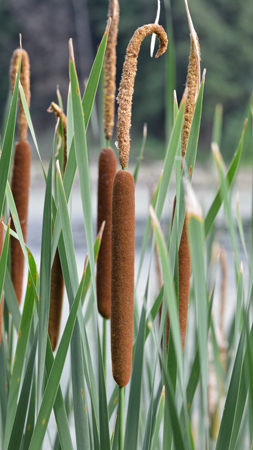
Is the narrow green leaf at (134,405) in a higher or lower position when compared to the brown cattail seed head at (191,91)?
lower

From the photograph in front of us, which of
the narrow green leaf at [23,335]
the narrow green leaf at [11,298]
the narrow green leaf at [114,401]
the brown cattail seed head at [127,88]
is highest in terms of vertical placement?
the brown cattail seed head at [127,88]

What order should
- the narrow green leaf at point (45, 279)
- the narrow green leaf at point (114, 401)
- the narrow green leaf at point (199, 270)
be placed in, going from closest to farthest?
1. the narrow green leaf at point (199, 270)
2. the narrow green leaf at point (45, 279)
3. the narrow green leaf at point (114, 401)

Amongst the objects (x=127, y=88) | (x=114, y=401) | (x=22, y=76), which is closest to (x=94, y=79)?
(x=127, y=88)

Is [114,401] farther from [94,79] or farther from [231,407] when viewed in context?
[94,79]

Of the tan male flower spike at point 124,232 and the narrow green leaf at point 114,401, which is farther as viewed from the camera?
the narrow green leaf at point 114,401

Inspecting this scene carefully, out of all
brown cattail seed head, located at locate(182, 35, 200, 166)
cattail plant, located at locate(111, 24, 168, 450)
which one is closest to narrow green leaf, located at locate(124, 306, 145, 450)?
cattail plant, located at locate(111, 24, 168, 450)

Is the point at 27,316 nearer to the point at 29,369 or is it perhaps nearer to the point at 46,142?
the point at 29,369

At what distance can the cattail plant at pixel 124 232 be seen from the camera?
0.24 metres

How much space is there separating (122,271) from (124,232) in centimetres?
2

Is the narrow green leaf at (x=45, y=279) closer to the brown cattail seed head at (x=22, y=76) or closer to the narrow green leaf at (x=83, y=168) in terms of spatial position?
the narrow green leaf at (x=83, y=168)

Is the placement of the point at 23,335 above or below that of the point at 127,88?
below

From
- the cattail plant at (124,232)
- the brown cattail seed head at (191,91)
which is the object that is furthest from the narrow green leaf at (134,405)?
the brown cattail seed head at (191,91)

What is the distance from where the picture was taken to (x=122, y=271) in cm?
26

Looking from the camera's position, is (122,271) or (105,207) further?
(105,207)
